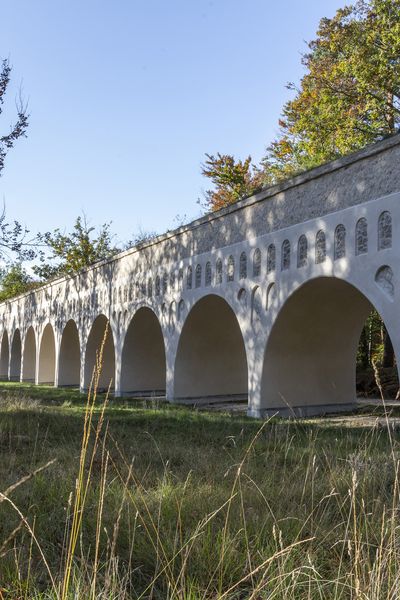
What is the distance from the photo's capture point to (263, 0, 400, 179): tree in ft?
54.5

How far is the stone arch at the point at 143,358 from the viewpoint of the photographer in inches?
701

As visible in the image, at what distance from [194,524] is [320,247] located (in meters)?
6.99

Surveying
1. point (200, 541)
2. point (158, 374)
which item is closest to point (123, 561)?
point (200, 541)

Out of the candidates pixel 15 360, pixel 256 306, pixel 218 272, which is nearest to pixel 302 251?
pixel 256 306

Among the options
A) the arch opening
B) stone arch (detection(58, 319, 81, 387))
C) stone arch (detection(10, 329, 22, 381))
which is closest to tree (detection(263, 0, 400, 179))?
the arch opening

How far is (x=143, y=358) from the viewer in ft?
60.2

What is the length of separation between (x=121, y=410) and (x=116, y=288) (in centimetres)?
780

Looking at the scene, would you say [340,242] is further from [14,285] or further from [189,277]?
[14,285]

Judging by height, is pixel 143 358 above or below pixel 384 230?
below

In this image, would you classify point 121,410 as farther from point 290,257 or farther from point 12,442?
point 12,442

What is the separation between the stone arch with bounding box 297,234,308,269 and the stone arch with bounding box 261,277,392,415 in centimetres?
50

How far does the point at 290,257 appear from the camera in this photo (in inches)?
406

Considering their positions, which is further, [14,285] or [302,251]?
[14,285]

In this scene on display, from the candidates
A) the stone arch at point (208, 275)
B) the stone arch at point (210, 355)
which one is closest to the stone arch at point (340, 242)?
the stone arch at point (208, 275)
